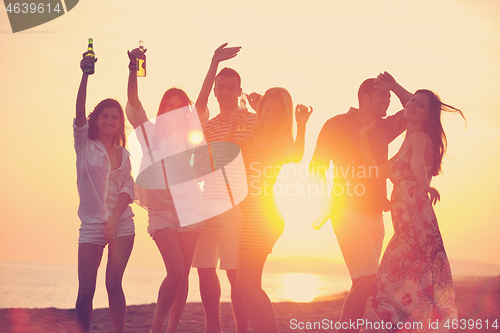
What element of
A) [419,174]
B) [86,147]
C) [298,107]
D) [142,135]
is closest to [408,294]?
[419,174]

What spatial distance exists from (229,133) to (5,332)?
387 cm

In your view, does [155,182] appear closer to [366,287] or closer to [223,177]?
[223,177]

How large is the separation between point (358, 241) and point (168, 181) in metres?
1.98

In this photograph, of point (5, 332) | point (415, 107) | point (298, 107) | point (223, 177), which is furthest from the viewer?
point (5, 332)

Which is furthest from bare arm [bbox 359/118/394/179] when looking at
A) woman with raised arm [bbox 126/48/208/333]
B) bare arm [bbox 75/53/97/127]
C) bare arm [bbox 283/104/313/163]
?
bare arm [bbox 75/53/97/127]

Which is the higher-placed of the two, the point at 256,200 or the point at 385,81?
the point at 385,81

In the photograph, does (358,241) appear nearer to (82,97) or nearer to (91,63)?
(82,97)

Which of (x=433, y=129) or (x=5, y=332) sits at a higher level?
(x=433, y=129)

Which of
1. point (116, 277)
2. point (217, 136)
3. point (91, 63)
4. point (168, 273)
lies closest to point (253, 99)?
point (217, 136)

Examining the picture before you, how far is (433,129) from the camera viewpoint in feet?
15.2

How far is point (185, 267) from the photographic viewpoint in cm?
500

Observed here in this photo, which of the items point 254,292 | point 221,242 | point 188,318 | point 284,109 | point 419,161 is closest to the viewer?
point 254,292

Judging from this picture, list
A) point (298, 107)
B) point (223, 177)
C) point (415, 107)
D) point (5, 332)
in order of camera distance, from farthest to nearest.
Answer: point (5, 332)
point (223, 177)
point (415, 107)
point (298, 107)

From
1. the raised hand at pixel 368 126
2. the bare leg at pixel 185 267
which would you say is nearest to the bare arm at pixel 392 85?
the raised hand at pixel 368 126
